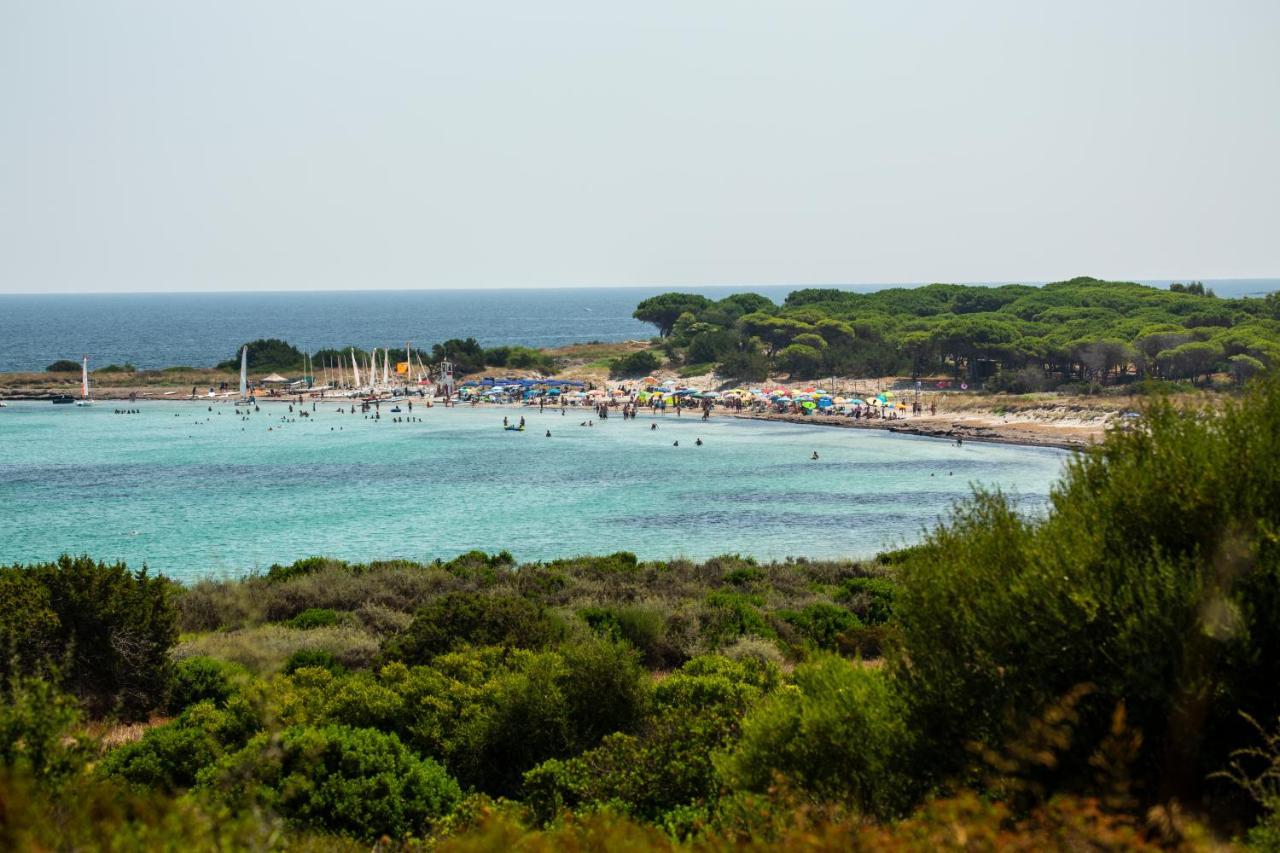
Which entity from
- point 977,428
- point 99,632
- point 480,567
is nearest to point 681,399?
point 977,428

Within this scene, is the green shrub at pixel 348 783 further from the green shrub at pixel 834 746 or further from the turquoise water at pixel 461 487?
the turquoise water at pixel 461 487

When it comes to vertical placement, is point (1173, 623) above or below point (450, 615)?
above

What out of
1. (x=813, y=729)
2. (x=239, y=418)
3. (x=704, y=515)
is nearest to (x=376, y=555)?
(x=704, y=515)

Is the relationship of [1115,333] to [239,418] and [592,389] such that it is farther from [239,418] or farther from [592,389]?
[239,418]

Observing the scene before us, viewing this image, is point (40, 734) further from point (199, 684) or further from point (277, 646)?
point (277, 646)

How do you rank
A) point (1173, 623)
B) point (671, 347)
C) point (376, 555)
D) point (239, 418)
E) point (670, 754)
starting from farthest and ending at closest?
point (671, 347) < point (239, 418) < point (376, 555) < point (670, 754) < point (1173, 623)

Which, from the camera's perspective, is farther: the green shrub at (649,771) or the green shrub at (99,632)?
the green shrub at (99,632)

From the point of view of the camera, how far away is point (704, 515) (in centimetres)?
3488

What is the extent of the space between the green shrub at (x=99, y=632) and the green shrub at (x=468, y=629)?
2943 millimetres

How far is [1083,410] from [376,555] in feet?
130

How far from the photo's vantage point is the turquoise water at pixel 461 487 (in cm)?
3022

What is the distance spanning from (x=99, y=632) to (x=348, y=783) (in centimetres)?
634

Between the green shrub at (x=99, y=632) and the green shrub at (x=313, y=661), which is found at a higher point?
the green shrub at (x=99, y=632)

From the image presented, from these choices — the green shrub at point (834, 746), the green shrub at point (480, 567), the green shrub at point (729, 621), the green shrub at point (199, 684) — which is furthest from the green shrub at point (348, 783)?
the green shrub at point (480, 567)
